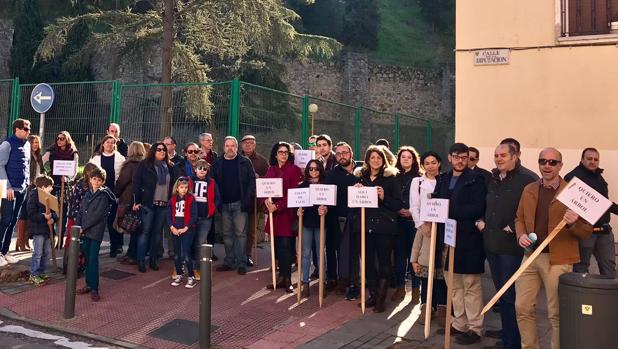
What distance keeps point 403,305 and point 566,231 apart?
109 inches

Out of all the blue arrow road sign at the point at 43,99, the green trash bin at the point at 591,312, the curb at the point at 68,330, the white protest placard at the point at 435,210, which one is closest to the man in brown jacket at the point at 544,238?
the green trash bin at the point at 591,312

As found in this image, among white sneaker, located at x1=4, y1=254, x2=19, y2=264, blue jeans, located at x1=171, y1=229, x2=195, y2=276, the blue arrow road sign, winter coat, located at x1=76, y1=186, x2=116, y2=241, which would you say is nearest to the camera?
winter coat, located at x1=76, y1=186, x2=116, y2=241

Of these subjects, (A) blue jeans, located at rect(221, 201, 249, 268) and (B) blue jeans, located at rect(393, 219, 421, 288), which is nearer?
(B) blue jeans, located at rect(393, 219, 421, 288)

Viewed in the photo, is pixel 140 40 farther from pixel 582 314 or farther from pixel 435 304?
pixel 582 314

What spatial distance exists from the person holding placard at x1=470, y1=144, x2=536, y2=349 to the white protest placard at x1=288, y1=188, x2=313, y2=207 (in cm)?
229

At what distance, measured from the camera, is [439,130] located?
20281 mm

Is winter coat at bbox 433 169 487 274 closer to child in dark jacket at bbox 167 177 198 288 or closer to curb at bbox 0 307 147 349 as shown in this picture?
curb at bbox 0 307 147 349

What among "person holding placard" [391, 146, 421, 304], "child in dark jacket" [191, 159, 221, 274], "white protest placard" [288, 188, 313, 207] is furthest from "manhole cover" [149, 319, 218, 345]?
"person holding placard" [391, 146, 421, 304]

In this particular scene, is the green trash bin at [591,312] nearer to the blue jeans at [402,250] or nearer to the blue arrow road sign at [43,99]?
the blue jeans at [402,250]

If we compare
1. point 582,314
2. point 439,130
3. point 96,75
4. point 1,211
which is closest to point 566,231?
point 582,314

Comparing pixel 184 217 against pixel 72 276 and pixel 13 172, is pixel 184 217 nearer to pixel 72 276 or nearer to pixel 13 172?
pixel 72 276

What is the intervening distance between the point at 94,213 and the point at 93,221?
99 millimetres

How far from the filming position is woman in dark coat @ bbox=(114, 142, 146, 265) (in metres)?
8.32

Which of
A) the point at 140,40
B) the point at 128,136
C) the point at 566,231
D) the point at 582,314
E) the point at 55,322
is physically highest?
the point at 140,40
